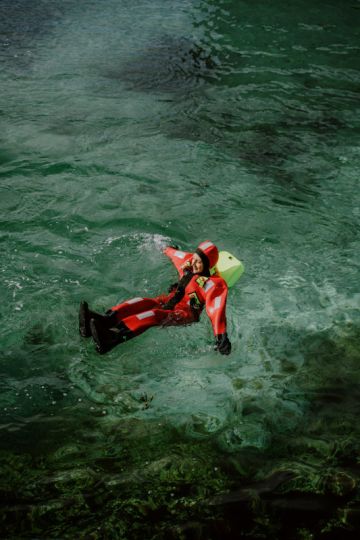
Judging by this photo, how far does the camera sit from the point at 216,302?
18.8 ft

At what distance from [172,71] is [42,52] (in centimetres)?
401

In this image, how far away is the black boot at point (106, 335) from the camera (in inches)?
203

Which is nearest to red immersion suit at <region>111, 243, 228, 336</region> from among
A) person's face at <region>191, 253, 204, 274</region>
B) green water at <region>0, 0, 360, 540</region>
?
person's face at <region>191, 253, 204, 274</region>

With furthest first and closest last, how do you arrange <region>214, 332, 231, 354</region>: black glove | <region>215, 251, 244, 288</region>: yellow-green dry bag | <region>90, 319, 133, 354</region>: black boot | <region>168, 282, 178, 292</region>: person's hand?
→ <region>168, 282, 178, 292</region>: person's hand, <region>215, 251, 244, 288</region>: yellow-green dry bag, <region>214, 332, 231, 354</region>: black glove, <region>90, 319, 133, 354</region>: black boot

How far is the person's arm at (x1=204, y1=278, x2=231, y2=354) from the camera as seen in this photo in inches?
211

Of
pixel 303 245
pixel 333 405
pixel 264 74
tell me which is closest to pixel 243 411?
pixel 333 405

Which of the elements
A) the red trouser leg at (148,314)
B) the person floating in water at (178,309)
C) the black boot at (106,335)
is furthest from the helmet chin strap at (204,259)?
the black boot at (106,335)

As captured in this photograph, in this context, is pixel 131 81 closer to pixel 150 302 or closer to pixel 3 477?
pixel 150 302

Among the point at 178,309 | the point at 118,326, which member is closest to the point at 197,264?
the point at 178,309

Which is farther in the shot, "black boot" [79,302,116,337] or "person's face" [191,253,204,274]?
"person's face" [191,253,204,274]

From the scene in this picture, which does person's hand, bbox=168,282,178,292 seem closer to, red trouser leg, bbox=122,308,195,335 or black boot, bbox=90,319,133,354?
red trouser leg, bbox=122,308,195,335

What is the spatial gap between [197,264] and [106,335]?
1543mm

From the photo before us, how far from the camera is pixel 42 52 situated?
1385 centimetres

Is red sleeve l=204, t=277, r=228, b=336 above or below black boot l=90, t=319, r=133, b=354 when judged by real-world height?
above
